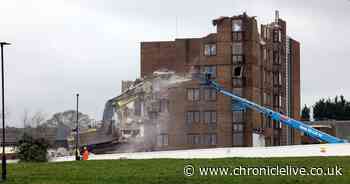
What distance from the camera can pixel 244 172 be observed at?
140 ft

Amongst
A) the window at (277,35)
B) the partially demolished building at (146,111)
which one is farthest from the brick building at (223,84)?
the window at (277,35)

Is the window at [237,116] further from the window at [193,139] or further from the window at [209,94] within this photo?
the window at [193,139]

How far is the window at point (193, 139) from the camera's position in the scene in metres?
104

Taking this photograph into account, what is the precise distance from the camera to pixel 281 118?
8900 cm

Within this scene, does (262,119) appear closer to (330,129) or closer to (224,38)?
(224,38)

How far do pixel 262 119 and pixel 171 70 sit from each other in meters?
12.9

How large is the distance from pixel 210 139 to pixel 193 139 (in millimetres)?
2058

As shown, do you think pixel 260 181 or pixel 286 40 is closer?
pixel 260 181

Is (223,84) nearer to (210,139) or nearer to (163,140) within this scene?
(210,139)

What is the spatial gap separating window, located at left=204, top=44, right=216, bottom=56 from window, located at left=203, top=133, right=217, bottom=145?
10.0 m

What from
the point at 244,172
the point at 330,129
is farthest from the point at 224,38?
the point at 244,172

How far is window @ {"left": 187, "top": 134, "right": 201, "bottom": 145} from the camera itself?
104062 mm

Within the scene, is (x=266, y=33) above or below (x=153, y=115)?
above

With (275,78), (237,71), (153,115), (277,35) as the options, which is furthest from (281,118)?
(277,35)
